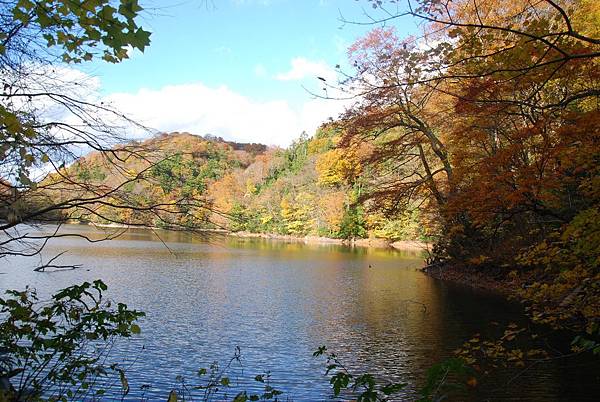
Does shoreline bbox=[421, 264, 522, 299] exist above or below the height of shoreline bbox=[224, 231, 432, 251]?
below

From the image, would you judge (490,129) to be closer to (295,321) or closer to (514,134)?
(514,134)

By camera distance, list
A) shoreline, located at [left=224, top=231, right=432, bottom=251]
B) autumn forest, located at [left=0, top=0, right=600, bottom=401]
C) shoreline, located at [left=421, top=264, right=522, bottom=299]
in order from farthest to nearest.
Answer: shoreline, located at [left=224, top=231, right=432, bottom=251], shoreline, located at [left=421, top=264, right=522, bottom=299], autumn forest, located at [left=0, top=0, right=600, bottom=401]

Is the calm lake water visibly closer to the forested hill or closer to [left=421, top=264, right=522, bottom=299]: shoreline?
the forested hill

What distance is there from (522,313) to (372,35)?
953 cm

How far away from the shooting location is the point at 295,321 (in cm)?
1188

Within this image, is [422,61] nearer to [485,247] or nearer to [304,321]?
[304,321]

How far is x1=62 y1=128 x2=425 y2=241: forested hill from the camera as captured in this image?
11.9 ft

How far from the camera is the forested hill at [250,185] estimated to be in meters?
3.61

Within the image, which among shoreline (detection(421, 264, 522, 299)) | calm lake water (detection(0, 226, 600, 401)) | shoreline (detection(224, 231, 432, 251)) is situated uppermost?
shoreline (detection(224, 231, 432, 251))

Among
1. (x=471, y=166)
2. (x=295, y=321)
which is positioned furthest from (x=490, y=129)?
(x=295, y=321)

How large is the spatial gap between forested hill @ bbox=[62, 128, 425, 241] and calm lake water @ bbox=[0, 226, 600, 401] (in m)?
0.45

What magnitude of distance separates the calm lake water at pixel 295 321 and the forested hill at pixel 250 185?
1.48 ft

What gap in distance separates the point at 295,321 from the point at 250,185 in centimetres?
4479

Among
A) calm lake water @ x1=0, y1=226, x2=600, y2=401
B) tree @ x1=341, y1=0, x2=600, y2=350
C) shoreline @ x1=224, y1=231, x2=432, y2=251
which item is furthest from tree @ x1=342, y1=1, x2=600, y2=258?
shoreline @ x1=224, y1=231, x2=432, y2=251
